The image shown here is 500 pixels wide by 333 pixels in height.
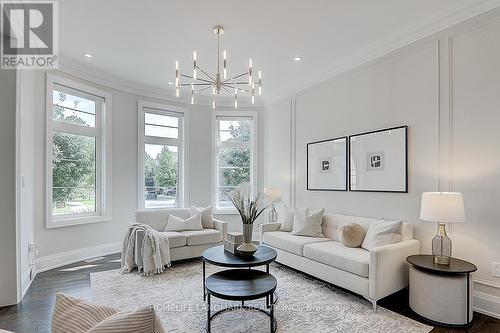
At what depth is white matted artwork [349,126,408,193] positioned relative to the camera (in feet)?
11.5

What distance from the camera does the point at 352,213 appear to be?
13.6ft

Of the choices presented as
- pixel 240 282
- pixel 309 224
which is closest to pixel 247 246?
pixel 240 282

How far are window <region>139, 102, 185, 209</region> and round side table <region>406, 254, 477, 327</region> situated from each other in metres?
4.54

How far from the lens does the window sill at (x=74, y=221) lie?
13.9ft

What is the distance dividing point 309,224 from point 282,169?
1.66 meters

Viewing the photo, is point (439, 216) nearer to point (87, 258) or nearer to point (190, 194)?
point (190, 194)

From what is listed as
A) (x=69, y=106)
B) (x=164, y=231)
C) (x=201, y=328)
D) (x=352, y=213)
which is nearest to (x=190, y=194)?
(x=164, y=231)

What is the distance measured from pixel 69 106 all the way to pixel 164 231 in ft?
8.32

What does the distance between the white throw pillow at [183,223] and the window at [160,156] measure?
116cm

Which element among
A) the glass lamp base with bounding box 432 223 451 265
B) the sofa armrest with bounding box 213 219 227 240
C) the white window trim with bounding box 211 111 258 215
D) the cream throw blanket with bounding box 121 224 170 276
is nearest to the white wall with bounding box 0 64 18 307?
the cream throw blanket with bounding box 121 224 170 276

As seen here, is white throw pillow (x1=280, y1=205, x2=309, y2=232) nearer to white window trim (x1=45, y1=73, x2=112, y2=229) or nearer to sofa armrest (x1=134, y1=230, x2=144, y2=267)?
sofa armrest (x1=134, y1=230, x2=144, y2=267)

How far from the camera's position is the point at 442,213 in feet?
8.64

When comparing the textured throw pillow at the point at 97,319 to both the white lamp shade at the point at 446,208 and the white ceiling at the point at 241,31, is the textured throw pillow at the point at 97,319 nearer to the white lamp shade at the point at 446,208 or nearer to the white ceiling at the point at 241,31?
the white lamp shade at the point at 446,208

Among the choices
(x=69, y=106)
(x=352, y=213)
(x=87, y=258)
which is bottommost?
(x=87, y=258)
